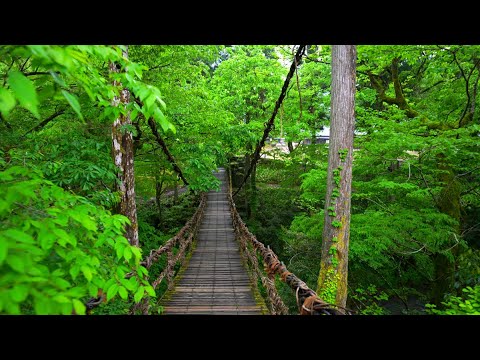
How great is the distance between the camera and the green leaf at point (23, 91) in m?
0.86

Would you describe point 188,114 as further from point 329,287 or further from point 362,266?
point 362,266

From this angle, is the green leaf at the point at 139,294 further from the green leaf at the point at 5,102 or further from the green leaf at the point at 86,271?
the green leaf at the point at 5,102

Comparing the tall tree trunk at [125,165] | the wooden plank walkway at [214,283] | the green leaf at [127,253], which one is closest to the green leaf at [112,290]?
the green leaf at [127,253]

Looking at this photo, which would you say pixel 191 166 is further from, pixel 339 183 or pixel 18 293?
pixel 18 293

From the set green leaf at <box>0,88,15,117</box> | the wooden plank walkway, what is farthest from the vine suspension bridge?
green leaf at <box>0,88,15,117</box>

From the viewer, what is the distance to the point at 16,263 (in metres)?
0.92

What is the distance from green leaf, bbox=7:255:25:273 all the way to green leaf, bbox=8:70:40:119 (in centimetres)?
48

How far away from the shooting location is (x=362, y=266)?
6500mm

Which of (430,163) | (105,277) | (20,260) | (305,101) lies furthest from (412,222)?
(305,101)

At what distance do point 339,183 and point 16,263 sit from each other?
3432mm

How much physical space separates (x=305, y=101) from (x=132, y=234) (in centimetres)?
975

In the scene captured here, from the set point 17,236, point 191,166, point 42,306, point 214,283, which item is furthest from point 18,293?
point 191,166

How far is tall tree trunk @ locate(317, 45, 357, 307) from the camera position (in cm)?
355

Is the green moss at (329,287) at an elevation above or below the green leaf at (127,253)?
below
